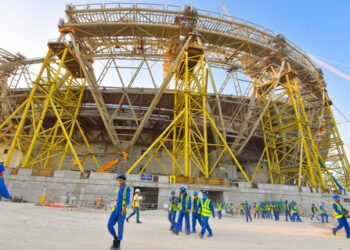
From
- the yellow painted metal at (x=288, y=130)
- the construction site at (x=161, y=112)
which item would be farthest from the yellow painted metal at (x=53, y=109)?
the yellow painted metal at (x=288, y=130)

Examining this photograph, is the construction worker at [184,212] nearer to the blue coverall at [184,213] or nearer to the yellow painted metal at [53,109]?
the blue coverall at [184,213]

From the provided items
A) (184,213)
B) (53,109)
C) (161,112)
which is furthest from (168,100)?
(184,213)

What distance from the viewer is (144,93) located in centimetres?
2405

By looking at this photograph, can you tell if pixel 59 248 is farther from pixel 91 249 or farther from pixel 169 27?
pixel 169 27

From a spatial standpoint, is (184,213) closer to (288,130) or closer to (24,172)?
(24,172)

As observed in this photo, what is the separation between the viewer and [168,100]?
83.6ft

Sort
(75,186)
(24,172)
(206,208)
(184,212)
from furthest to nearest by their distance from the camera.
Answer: (24,172) → (75,186) → (184,212) → (206,208)

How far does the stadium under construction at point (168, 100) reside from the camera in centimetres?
2027

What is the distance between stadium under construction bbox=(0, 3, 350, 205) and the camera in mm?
20266

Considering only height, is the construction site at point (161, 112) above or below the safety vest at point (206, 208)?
above

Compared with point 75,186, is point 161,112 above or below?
above

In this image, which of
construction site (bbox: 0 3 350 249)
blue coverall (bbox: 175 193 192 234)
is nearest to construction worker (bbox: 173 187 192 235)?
blue coverall (bbox: 175 193 192 234)

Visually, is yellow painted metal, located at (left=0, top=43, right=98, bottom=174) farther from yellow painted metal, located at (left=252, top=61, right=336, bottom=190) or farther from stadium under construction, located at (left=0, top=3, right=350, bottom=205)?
yellow painted metal, located at (left=252, top=61, right=336, bottom=190)

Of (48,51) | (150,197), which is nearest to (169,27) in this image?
(48,51)
